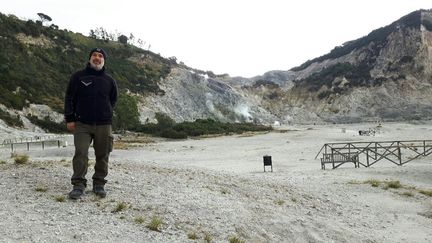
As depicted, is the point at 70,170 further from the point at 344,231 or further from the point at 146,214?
the point at 344,231

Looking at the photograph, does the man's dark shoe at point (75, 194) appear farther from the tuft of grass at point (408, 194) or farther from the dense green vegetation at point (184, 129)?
the dense green vegetation at point (184, 129)

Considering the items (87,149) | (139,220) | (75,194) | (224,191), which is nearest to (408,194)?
(224,191)

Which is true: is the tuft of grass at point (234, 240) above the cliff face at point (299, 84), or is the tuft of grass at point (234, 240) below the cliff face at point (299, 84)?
below

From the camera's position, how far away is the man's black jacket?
7883 millimetres

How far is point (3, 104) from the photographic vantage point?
5366 cm

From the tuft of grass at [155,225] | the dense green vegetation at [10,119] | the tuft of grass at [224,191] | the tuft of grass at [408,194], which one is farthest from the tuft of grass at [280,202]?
the dense green vegetation at [10,119]

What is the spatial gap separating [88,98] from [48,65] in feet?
258

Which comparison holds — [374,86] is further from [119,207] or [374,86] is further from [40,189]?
[119,207]

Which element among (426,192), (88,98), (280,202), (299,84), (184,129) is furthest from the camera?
(299,84)

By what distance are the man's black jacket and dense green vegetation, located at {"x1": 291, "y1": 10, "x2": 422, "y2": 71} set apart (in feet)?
484

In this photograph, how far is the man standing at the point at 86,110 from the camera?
7891mm

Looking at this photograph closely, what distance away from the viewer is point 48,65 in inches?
3184

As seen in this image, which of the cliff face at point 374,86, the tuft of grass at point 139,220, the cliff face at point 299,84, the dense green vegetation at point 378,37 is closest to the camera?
the tuft of grass at point 139,220

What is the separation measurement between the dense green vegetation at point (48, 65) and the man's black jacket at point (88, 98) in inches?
2035
